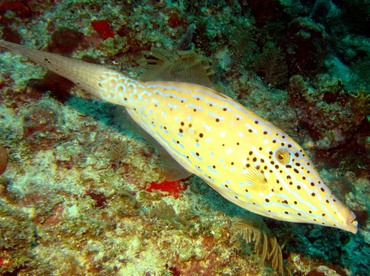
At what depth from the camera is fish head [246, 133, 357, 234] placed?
94.0 inches

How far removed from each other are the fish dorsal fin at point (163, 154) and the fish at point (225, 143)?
0.14 metres

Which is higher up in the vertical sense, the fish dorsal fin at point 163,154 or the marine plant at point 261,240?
the fish dorsal fin at point 163,154

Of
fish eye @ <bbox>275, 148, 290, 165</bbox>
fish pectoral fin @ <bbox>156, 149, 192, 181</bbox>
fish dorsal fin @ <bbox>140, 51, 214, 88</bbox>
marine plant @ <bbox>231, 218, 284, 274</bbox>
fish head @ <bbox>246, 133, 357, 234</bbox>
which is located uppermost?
fish dorsal fin @ <bbox>140, 51, 214, 88</bbox>

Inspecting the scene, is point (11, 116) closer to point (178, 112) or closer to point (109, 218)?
point (109, 218)

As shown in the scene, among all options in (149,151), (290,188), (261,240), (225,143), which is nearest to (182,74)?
(225,143)

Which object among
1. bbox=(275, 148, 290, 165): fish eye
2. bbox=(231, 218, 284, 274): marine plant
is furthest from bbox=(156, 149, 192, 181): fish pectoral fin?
bbox=(231, 218, 284, 274): marine plant

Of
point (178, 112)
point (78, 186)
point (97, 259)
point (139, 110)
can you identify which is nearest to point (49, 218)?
point (78, 186)

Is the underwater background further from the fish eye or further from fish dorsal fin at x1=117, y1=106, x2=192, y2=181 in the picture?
the fish eye

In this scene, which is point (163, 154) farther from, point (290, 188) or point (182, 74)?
point (290, 188)

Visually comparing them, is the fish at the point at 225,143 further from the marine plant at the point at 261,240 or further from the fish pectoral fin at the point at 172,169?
the marine plant at the point at 261,240

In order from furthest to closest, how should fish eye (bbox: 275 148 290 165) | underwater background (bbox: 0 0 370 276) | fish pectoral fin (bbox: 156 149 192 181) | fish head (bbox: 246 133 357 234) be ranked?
1. underwater background (bbox: 0 0 370 276)
2. fish pectoral fin (bbox: 156 149 192 181)
3. fish eye (bbox: 275 148 290 165)
4. fish head (bbox: 246 133 357 234)

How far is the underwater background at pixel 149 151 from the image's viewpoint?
137 inches

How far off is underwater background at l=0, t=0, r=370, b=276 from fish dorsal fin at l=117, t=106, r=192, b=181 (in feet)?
0.28

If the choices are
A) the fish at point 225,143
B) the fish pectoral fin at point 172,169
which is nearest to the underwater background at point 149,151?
the fish at point 225,143
